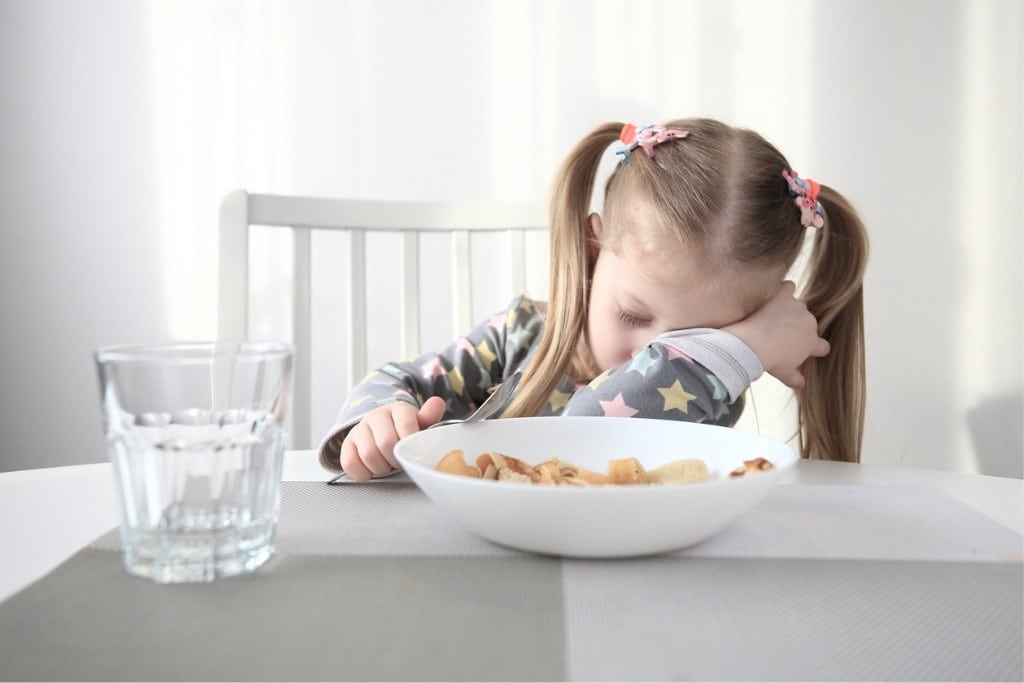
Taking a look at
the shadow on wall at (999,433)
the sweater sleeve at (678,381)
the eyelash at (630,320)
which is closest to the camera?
the sweater sleeve at (678,381)

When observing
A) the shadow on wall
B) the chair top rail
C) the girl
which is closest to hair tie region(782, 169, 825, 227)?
the girl

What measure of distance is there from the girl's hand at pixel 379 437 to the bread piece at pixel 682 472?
212mm

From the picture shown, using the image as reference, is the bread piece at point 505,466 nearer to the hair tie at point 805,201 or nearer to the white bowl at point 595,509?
the white bowl at point 595,509

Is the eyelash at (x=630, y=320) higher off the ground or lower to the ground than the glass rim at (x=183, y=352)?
lower

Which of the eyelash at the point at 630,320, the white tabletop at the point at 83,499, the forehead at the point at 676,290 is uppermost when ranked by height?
the forehead at the point at 676,290

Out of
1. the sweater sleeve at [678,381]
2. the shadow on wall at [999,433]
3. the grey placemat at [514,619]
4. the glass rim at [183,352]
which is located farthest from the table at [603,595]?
the shadow on wall at [999,433]

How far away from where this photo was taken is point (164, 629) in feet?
1.09

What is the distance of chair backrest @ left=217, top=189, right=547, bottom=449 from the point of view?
3.37 feet

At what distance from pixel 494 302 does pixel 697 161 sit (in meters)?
0.91

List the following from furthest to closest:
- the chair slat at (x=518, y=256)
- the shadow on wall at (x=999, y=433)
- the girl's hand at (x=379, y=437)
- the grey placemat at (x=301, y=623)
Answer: the shadow on wall at (x=999, y=433)
the chair slat at (x=518, y=256)
the girl's hand at (x=379, y=437)
the grey placemat at (x=301, y=623)

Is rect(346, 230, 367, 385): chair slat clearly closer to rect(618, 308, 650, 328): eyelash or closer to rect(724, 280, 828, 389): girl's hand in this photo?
rect(618, 308, 650, 328): eyelash

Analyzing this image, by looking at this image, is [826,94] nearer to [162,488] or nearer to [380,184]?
[380,184]

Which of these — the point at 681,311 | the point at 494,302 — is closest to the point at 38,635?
the point at 681,311

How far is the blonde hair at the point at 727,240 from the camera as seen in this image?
0.88 m
